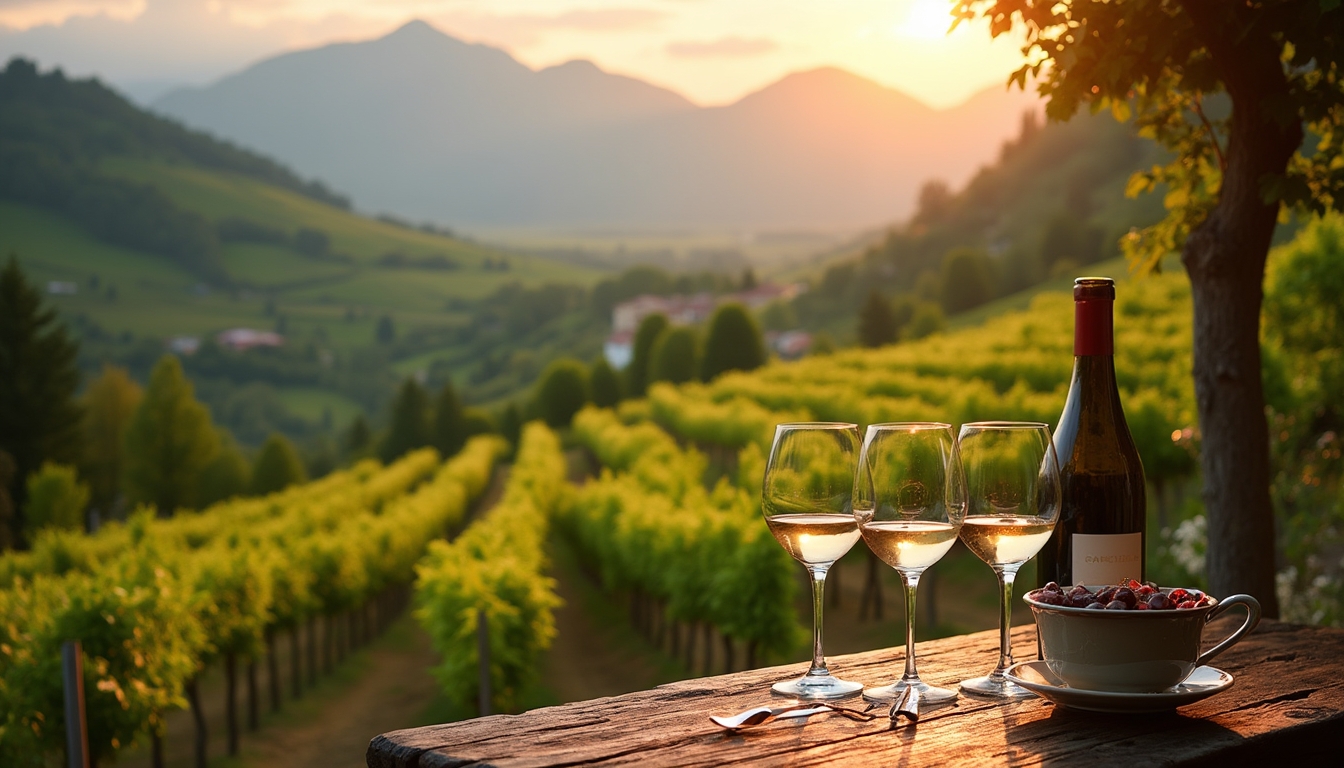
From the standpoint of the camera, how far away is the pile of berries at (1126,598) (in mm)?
1912

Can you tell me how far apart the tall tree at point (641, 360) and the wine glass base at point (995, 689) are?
73.7m

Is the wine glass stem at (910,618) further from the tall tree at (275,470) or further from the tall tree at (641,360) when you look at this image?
the tall tree at (641,360)

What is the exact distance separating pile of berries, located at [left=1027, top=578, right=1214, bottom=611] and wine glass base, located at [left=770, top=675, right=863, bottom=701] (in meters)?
0.38

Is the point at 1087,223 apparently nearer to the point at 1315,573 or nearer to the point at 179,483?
the point at 179,483

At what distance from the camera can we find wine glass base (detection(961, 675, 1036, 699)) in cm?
214

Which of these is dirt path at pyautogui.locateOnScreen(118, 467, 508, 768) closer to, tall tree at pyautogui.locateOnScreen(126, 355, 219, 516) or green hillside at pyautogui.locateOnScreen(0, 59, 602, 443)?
tall tree at pyautogui.locateOnScreen(126, 355, 219, 516)

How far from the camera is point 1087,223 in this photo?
87438mm

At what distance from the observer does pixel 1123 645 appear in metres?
1.89

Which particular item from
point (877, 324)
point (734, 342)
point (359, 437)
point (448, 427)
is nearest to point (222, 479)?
point (448, 427)

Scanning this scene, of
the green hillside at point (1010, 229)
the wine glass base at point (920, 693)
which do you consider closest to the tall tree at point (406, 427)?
the green hillside at point (1010, 229)

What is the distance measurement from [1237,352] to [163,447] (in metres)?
69.1

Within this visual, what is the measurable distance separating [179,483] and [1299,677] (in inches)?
2774

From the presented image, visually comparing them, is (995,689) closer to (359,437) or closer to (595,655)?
(595,655)

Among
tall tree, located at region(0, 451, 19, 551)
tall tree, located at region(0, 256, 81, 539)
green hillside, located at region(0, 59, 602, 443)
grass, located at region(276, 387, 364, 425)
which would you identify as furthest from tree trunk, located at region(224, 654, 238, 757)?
grass, located at region(276, 387, 364, 425)
